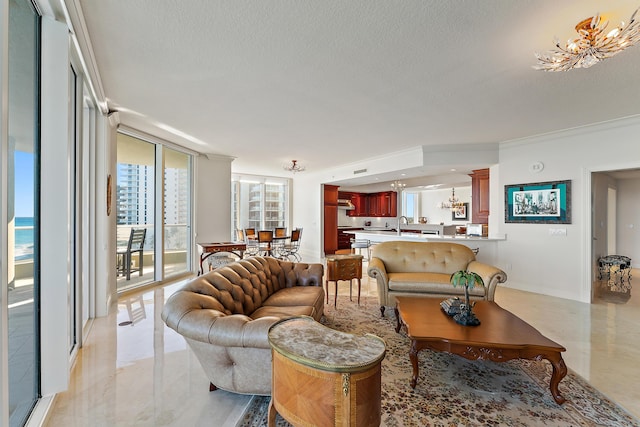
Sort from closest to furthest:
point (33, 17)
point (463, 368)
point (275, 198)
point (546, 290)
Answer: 1. point (33, 17)
2. point (463, 368)
3. point (546, 290)
4. point (275, 198)

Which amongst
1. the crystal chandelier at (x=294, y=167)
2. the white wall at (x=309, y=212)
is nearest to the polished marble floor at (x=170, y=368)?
the crystal chandelier at (x=294, y=167)

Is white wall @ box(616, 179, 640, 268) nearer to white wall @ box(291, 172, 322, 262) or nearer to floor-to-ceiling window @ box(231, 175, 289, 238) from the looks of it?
white wall @ box(291, 172, 322, 262)

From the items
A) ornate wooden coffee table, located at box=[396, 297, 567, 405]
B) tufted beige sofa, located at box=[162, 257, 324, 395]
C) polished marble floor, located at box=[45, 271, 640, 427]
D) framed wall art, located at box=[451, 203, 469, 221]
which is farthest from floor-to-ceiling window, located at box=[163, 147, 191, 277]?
framed wall art, located at box=[451, 203, 469, 221]

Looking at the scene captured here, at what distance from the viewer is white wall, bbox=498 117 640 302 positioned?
427cm

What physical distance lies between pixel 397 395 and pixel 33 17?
358cm

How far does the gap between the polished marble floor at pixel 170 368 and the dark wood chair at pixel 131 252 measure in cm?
105

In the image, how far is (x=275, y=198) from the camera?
33.1 ft

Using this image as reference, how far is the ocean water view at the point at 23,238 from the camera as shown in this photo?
66.9 inches

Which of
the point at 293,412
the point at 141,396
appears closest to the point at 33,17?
the point at 141,396

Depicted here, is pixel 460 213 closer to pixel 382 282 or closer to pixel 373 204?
pixel 373 204

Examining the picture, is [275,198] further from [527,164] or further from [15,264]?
[15,264]

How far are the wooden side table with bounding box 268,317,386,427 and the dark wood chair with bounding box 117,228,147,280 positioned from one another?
4679 millimetres

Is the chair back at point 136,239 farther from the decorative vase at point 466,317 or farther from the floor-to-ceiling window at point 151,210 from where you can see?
the decorative vase at point 466,317

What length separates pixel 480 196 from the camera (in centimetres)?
632
